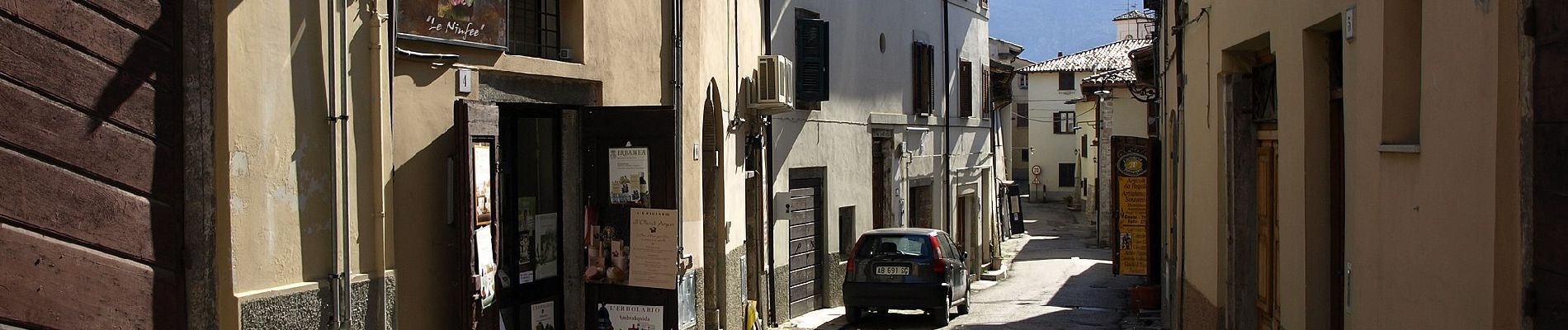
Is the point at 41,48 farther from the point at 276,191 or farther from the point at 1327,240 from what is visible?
the point at 1327,240

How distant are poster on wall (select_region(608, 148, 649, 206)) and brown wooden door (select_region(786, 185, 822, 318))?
6.79 metres

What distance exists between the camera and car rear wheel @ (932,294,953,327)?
50.6 ft

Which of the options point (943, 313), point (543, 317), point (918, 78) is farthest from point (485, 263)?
point (918, 78)

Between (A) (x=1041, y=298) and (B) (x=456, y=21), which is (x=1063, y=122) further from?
(B) (x=456, y=21)

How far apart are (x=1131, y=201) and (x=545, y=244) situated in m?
11.5

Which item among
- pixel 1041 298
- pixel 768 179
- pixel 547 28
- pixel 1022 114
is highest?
pixel 1022 114

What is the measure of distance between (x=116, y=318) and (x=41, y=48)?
134 centimetres

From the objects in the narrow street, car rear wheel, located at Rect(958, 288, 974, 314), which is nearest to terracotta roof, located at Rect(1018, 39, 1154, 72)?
the narrow street

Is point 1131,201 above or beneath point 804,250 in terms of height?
above

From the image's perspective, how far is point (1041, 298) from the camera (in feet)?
66.4

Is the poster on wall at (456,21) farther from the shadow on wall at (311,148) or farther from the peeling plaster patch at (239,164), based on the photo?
the peeling plaster patch at (239,164)

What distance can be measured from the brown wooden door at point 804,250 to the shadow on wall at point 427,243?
28.7 feet

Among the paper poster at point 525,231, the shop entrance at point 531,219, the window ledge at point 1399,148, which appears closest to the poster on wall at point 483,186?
the shop entrance at point 531,219

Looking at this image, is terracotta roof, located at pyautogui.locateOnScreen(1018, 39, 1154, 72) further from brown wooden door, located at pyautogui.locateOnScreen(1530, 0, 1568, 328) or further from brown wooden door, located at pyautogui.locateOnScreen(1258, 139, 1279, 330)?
brown wooden door, located at pyautogui.locateOnScreen(1530, 0, 1568, 328)
